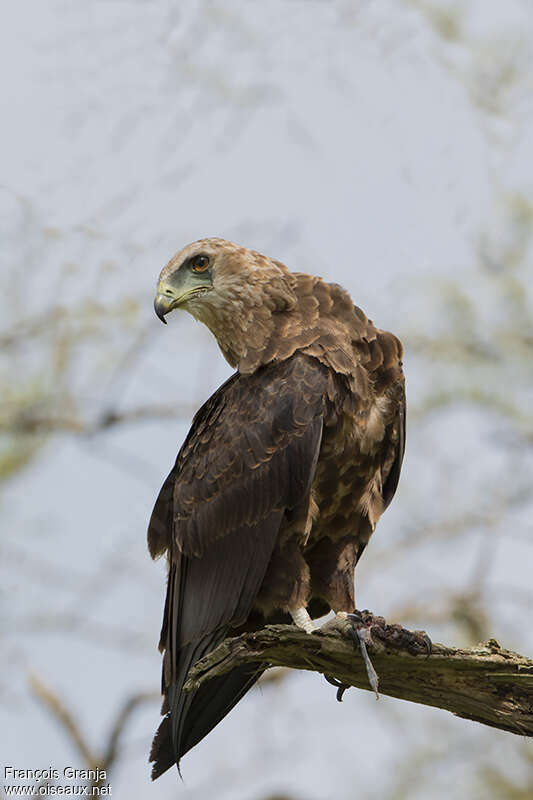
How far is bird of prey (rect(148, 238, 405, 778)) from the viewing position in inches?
169

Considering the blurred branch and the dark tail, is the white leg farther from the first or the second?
the blurred branch

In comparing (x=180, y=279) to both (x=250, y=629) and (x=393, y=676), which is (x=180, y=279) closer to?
(x=250, y=629)

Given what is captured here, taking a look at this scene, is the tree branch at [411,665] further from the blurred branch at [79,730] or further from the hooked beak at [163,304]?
the blurred branch at [79,730]

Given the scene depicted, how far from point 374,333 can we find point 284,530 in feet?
3.17

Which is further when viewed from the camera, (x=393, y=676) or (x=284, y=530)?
(x=284, y=530)

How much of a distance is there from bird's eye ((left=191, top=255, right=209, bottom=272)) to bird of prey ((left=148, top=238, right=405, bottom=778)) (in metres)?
0.13

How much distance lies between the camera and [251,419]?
173 inches

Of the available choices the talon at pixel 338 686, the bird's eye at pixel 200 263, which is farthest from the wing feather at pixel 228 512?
the bird's eye at pixel 200 263

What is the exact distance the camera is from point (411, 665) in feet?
12.1

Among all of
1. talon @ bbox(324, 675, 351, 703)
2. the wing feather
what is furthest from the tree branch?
the wing feather

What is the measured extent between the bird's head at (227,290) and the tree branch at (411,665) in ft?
4.59

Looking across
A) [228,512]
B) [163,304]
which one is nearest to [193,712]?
[228,512]

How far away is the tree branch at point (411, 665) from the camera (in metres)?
3.58

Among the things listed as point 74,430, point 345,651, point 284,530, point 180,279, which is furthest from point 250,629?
point 74,430
